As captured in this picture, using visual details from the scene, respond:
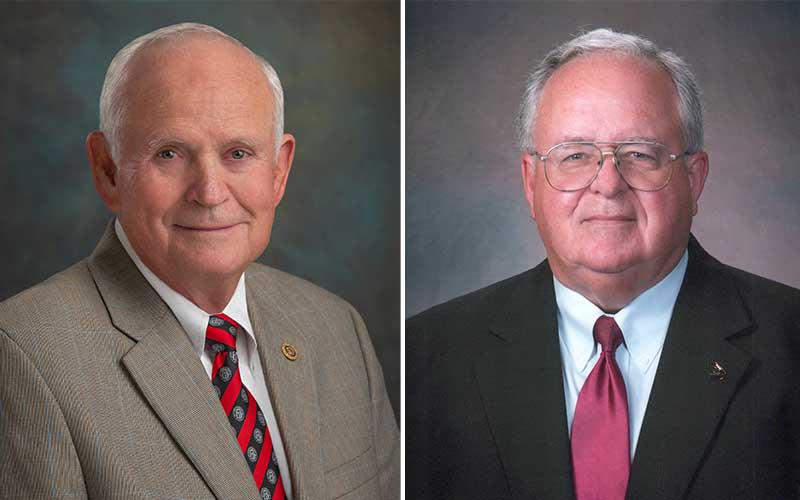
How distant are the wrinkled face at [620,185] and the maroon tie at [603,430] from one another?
226mm

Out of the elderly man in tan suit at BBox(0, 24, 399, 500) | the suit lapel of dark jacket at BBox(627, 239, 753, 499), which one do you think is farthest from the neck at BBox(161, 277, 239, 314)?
the suit lapel of dark jacket at BBox(627, 239, 753, 499)

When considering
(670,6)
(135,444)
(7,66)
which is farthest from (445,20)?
(135,444)

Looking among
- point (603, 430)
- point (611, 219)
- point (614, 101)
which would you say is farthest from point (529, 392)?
point (614, 101)

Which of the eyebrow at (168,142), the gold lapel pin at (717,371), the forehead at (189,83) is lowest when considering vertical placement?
the gold lapel pin at (717,371)

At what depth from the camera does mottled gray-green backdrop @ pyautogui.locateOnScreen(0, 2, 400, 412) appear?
2.88 meters

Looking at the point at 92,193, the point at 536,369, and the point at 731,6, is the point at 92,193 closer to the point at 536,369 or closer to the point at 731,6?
the point at 536,369

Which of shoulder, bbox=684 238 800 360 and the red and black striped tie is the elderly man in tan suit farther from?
shoulder, bbox=684 238 800 360

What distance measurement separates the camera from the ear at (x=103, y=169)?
9.29 ft

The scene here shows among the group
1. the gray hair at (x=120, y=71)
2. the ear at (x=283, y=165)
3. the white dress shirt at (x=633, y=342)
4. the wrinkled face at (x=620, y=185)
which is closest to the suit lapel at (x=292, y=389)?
the ear at (x=283, y=165)

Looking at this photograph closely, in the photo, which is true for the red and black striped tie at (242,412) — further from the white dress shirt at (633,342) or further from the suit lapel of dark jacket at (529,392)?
the white dress shirt at (633,342)

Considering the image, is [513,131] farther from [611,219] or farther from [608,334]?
[608,334]

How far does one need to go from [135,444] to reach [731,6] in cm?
229

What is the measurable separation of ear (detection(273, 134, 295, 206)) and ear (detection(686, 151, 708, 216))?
1290mm

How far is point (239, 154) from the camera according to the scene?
284cm
